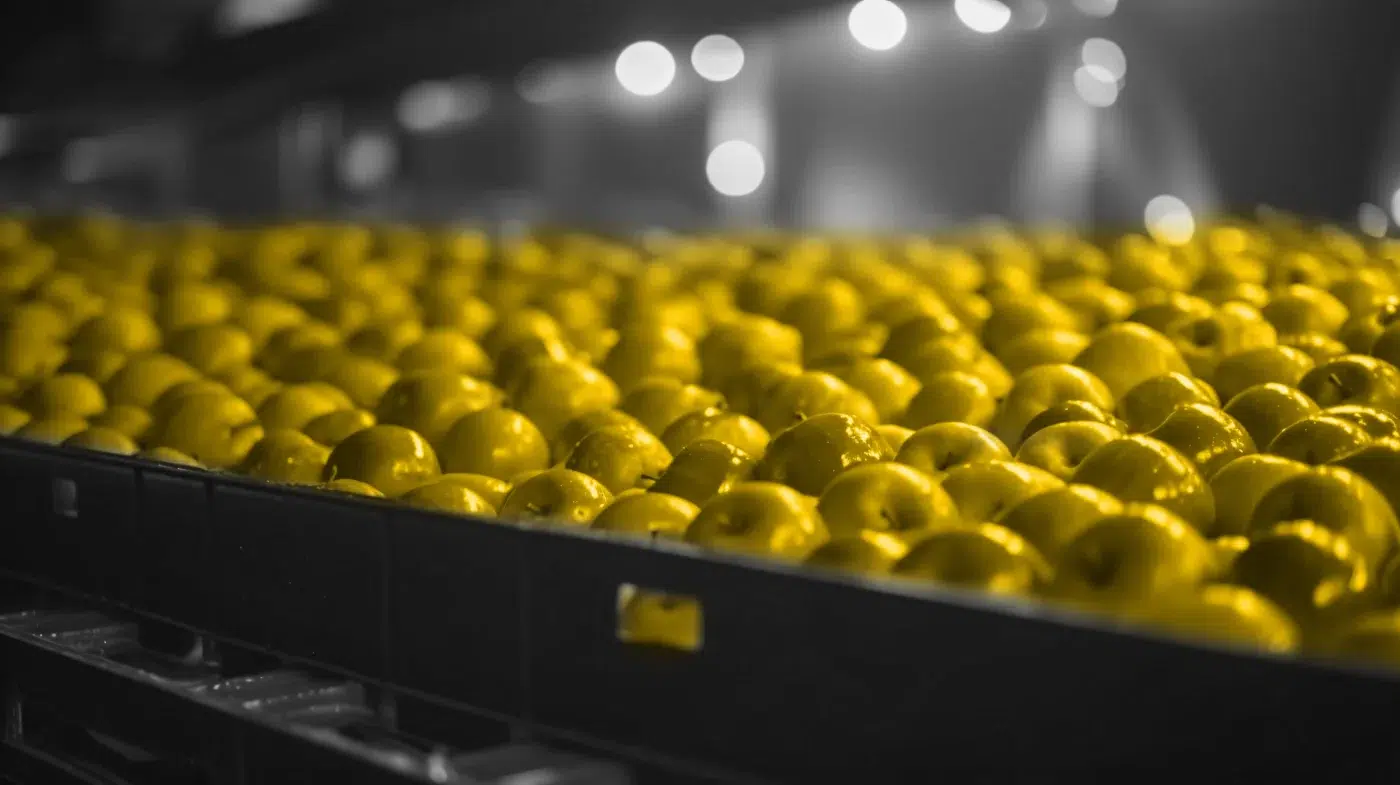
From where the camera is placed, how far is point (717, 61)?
4887 mm

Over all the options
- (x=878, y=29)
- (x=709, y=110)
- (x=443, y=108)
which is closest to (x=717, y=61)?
(x=709, y=110)

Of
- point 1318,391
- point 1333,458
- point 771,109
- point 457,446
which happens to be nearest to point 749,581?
point 1333,458

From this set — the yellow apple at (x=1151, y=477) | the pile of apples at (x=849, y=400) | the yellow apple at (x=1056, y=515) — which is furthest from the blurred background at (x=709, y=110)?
the yellow apple at (x=1056, y=515)

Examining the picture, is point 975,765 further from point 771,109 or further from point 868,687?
point 771,109

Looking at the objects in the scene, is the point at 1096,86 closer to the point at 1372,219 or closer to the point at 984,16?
the point at 984,16

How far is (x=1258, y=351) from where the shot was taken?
1740 millimetres

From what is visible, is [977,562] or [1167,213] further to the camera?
[1167,213]

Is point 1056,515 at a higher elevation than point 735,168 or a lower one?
lower

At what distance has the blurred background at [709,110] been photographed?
365 centimetres

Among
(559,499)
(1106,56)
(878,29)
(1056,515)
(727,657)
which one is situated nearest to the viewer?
(727,657)

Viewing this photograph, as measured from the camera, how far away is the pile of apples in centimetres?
106

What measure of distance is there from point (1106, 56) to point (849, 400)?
2.82 metres

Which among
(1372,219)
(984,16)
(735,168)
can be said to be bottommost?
(1372,219)

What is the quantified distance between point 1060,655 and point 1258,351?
40.4 inches
